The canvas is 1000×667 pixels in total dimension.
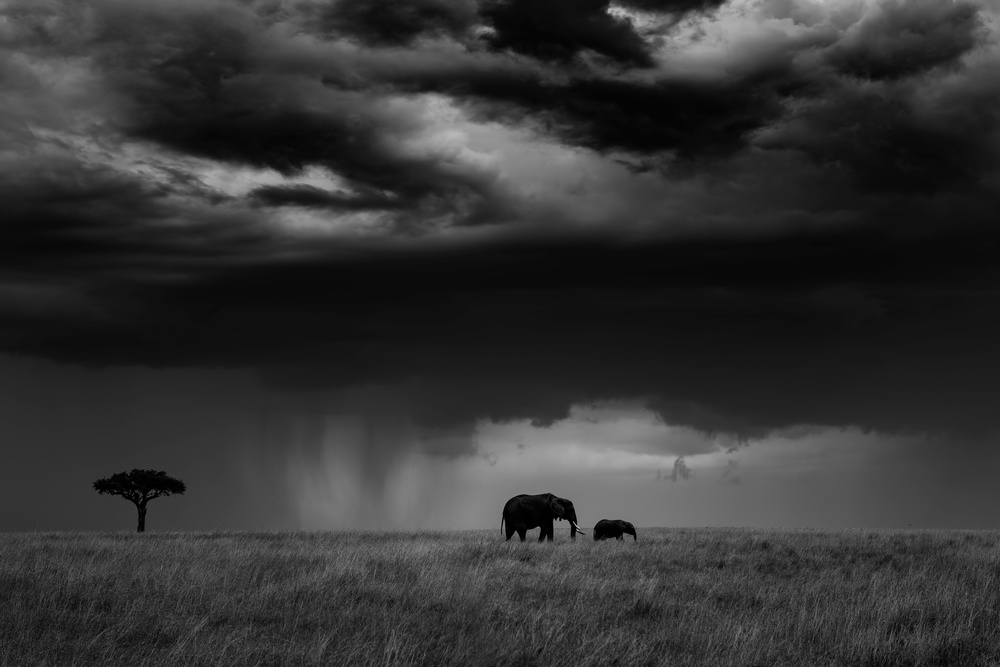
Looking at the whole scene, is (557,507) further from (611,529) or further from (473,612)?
(473,612)

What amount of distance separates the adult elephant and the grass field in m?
13.9

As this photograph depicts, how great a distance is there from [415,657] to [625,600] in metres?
5.63

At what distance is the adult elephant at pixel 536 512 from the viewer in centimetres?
3416

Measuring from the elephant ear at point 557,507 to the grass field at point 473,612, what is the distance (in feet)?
45.5

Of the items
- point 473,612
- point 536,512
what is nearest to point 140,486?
point 536,512

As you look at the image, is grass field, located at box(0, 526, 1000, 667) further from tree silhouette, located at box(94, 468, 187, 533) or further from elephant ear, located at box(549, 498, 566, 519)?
tree silhouette, located at box(94, 468, 187, 533)

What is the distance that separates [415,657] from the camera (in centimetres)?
945

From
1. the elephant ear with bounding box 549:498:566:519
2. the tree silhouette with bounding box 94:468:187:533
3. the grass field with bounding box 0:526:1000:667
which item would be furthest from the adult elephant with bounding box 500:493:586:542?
the tree silhouette with bounding box 94:468:187:533

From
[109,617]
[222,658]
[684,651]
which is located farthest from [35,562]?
[684,651]

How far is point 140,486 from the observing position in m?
55.9

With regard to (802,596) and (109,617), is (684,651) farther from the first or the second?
(109,617)

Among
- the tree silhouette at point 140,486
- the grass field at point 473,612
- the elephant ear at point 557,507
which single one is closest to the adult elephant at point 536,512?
the elephant ear at point 557,507

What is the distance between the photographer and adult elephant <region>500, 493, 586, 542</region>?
1345 inches

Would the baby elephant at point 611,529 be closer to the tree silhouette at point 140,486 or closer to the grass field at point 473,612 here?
the grass field at point 473,612
